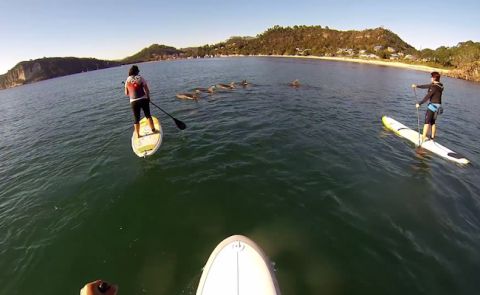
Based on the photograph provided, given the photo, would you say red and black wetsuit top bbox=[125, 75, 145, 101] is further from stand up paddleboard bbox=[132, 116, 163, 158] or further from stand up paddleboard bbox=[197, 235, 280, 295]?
stand up paddleboard bbox=[197, 235, 280, 295]

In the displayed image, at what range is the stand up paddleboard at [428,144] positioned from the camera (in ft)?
42.5

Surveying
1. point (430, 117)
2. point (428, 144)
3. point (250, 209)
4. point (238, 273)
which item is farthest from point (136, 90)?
point (428, 144)

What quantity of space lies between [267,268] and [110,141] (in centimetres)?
1562

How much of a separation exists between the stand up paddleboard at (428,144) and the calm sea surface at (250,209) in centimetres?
47

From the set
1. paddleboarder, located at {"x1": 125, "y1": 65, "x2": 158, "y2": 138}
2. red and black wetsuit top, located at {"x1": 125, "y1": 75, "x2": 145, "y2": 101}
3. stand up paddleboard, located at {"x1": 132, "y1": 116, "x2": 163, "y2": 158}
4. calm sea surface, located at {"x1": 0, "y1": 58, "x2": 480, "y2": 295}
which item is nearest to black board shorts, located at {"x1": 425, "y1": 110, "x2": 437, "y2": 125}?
calm sea surface, located at {"x1": 0, "y1": 58, "x2": 480, "y2": 295}

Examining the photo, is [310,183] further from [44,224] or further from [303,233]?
[44,224]

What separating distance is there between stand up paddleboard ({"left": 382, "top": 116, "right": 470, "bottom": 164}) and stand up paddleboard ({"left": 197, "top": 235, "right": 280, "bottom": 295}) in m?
13.1

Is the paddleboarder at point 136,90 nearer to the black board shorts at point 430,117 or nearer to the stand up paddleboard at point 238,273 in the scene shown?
the stand up paddleboard at point 238,273

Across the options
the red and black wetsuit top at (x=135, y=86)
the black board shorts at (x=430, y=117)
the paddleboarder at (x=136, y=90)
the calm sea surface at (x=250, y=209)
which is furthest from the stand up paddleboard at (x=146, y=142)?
the black board shorts at (x=430, y=117)

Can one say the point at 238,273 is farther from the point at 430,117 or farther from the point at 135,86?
the point at 430,117

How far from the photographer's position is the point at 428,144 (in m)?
14.4

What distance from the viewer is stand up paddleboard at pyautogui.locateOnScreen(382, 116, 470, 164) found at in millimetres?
12953

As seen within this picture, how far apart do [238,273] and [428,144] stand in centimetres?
1468

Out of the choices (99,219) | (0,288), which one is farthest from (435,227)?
(0,288)
